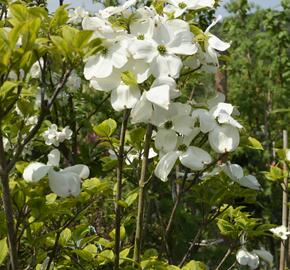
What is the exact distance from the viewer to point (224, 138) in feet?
Result: 4.48

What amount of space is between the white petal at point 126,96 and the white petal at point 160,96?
6 centimetres

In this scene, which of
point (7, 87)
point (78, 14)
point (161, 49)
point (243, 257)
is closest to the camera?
point (7, 87)

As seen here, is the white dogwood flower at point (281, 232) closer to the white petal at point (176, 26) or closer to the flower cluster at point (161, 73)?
the flower cluster at point (161, 73)

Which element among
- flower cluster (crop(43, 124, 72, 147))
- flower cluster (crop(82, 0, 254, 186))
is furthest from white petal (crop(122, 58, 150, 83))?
flower cluster (crop(43, 124, 72, 147))

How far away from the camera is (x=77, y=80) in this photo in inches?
112

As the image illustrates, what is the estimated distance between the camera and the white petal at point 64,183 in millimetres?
1204

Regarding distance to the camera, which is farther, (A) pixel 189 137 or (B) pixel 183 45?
(A) pixel 189 137

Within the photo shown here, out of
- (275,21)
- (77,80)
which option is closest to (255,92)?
(275,21)

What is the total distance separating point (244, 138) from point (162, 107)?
396 mm

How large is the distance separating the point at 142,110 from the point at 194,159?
202 mm

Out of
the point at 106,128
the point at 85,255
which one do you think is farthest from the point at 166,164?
the point at 85,255

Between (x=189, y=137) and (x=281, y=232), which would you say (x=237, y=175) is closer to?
(x=189, y=137)

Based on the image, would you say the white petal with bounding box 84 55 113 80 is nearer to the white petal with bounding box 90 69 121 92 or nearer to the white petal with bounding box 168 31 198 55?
the white petal with bounding box 90 69 121 92

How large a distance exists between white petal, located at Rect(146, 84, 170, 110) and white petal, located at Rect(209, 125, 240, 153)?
0.65ft
